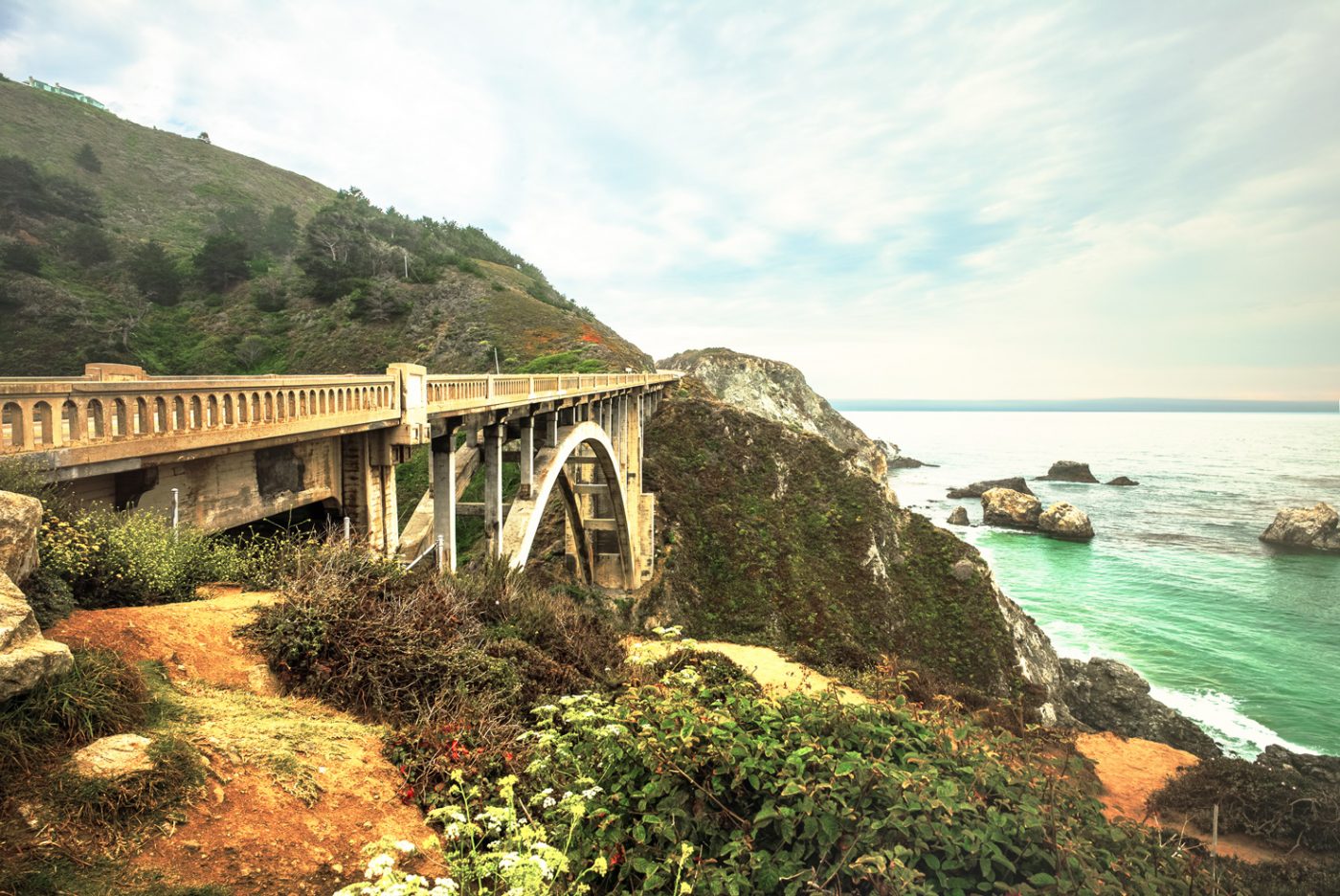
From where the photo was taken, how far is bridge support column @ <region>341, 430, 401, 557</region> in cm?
799

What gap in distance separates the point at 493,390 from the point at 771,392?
213 feet

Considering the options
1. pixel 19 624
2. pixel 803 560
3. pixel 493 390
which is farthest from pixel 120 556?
pixel 803 560

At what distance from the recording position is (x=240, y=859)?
317 cm

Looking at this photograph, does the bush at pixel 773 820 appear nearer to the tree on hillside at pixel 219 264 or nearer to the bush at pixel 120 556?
the bush at pixel 120 556

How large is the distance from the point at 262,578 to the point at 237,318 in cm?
4999

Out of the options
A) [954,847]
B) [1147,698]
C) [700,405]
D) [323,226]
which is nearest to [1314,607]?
[1147,698]

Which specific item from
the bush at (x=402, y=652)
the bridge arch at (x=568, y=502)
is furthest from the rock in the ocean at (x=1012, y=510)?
the bush at (x=402, y=652)

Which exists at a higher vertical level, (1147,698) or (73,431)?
(73,431)

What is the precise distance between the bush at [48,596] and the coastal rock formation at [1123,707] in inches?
1148

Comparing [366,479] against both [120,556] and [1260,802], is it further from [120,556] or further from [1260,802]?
[1260,802]

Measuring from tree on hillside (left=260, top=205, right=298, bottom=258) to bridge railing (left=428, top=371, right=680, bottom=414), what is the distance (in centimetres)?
6270

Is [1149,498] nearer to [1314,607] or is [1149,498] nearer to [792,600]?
[1314,607]

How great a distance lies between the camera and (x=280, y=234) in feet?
224

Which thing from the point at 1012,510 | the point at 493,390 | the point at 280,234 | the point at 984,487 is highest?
the point at 280,234
